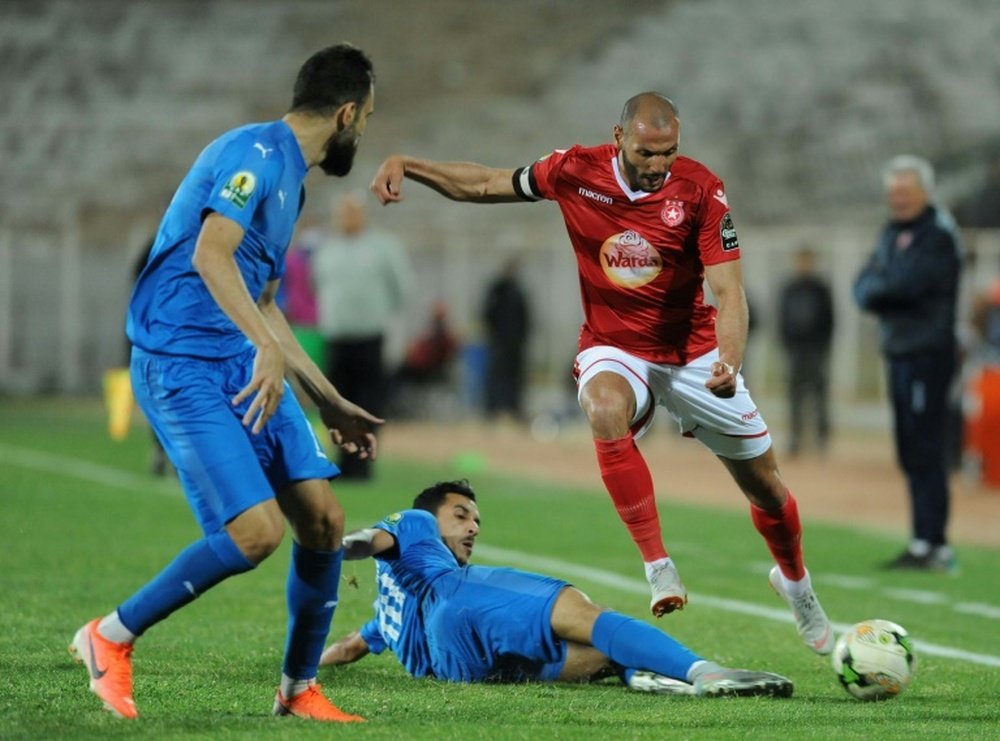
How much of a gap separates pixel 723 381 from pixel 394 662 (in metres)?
1.95

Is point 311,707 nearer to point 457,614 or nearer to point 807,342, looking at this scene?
point 457,614

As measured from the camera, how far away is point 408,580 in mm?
6934

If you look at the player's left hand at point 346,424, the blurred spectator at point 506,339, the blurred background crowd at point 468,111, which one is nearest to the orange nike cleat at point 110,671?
the player's left hand at point 346,424

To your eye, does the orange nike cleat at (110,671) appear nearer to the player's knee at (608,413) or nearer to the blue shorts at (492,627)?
the blue shorts at (492,627)

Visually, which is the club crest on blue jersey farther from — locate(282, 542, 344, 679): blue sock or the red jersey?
the red jersey

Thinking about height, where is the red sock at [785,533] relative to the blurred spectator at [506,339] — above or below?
below

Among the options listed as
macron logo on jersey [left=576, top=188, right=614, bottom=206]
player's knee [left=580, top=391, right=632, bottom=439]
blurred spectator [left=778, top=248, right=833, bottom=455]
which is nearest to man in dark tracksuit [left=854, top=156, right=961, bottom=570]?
macron logo on jersey [left=576, top=188, right=614, bottom=206]

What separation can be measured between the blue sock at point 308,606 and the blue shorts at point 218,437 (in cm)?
29

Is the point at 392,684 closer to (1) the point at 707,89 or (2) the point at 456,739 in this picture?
(2) the point at 456,739

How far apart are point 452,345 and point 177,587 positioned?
22.4 metres

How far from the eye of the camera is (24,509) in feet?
44.7

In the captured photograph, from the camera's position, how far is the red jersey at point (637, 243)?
7363 mm

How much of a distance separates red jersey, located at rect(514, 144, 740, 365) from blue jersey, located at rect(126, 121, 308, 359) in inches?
64.4

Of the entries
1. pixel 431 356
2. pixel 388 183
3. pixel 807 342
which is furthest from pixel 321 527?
pixel 431 356
